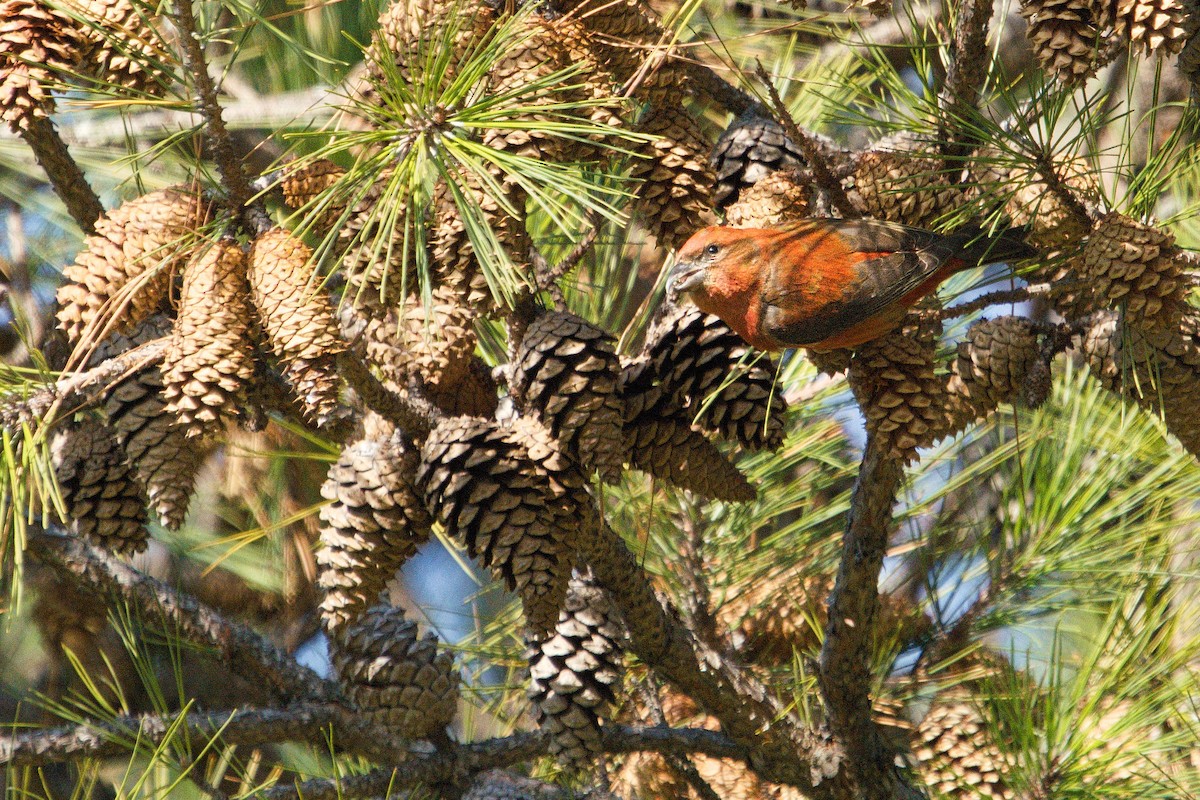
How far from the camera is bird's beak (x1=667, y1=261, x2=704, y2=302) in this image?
→ 5.02ft

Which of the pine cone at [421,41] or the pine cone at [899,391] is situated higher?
the pine cone at [421,41]

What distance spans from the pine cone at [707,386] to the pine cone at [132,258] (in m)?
0.60

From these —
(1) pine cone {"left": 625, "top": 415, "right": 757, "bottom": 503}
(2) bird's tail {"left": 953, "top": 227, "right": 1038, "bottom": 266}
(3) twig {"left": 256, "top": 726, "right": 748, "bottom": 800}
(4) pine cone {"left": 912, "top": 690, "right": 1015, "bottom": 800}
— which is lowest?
(4) pine cone {"left": 912, "top": 690, "right": 1015, "bottom": 800}

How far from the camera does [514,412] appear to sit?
150 centimetres

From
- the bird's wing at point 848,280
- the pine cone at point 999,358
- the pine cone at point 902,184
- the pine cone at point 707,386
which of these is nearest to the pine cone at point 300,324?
the pine cone at point 707,386

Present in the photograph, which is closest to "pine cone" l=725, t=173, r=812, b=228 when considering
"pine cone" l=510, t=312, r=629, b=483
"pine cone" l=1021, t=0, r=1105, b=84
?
"pine cone" l=510, t=312, r=629, b=483

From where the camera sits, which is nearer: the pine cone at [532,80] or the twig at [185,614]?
the pine cone at [532,80]

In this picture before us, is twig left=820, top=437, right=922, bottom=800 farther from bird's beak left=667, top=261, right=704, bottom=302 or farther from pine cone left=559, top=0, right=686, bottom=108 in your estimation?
pine cone left=559, top=0, right=686, bottom=108

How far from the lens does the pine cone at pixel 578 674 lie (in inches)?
Answer: 62.1

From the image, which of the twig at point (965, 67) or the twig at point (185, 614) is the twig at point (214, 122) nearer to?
the twig at point (185, 614)

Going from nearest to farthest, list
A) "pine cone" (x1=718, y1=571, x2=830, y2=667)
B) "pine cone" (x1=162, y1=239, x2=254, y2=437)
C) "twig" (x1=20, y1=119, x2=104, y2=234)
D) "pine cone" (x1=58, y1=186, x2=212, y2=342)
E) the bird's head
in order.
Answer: "pine cone" (x1=162, y1=239, x2=254, y2=437) → "pine cone" (x1=58, y1=186, x2=212, y2=342) → "twig" (x1=20, y1=119, x2=104, y2=234) → the bird's head → "pine cone" (x1=718, y1=571, x2=830, y2=667)

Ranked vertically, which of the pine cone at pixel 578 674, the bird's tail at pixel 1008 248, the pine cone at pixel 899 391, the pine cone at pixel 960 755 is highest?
the bird's tail at pixel 1008 248

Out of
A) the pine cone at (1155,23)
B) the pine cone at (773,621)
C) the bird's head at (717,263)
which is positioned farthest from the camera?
the pine cone at (773,621)

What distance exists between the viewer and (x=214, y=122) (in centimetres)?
124
